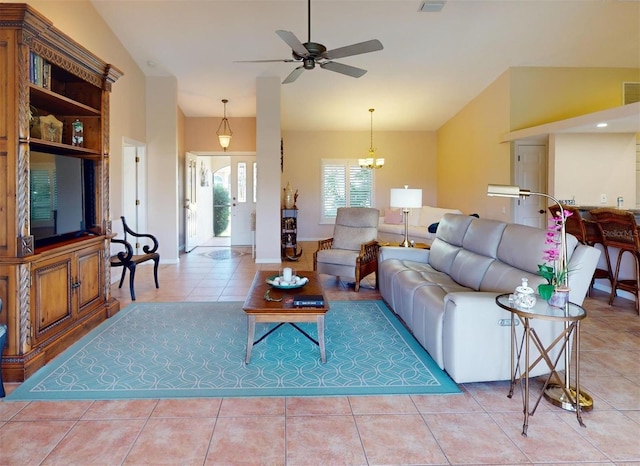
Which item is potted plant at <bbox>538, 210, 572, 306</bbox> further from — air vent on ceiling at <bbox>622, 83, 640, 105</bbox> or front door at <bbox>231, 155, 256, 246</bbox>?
front door at <bbox>231, 155, 256, 246</bbox>

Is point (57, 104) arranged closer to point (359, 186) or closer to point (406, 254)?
point (406, 254)

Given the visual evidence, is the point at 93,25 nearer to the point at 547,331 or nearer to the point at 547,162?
the point at 547,331

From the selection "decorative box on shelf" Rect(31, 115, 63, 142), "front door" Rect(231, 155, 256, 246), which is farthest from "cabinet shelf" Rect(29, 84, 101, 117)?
"front door" Rect(231, 155, 256, 246)

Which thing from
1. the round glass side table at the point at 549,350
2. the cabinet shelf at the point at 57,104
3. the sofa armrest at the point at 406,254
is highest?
the cabinet shelf at the point at 57,104

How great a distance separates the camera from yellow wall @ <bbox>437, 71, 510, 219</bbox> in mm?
7020

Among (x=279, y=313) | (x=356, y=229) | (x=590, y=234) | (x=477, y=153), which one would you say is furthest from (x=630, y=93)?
(x=279, y=313)

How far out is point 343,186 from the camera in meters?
10.2

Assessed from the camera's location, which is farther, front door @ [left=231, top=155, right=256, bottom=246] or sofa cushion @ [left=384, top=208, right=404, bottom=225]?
front door @ [left=231, top=155, right=256, bottom=246]

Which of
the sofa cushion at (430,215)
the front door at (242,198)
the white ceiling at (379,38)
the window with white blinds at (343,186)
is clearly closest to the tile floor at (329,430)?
the white ceiling at (379,38)

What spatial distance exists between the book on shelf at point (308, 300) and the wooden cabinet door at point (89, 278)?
193 centimetres

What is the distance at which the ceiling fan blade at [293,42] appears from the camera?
349 centimetres

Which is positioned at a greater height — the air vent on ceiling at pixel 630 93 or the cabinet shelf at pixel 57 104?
the air vent on ceiling at pixel 630 93

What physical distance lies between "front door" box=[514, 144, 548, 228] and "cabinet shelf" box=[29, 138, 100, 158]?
646 centimetres

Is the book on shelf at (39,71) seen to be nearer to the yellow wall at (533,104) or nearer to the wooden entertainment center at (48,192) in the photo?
the wooden entertainment center at (48,192)
